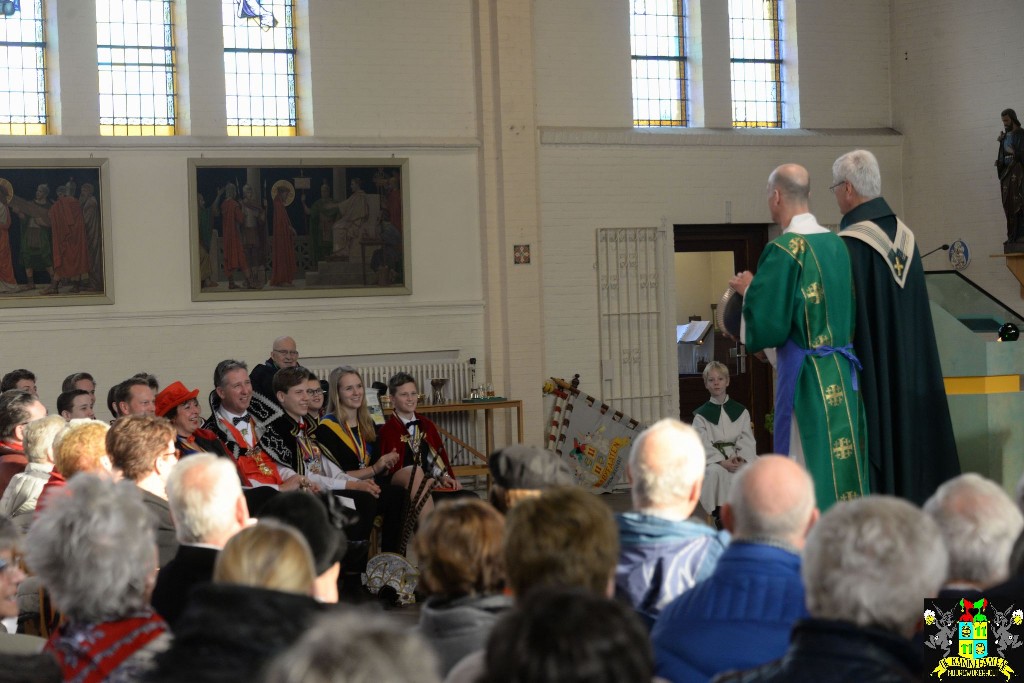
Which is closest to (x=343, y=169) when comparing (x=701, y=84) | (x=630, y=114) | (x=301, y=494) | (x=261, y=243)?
(x=261, y=243)

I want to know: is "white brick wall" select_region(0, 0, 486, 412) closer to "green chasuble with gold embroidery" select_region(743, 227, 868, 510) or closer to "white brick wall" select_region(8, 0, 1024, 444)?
"white brick wall" select_region(8, 0, 1024, 444)

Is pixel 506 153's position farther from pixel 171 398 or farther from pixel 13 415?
pixel 13 415

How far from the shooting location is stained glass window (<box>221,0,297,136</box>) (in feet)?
39.4

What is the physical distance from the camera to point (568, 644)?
5.95 ft

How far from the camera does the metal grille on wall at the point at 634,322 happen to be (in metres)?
13.0

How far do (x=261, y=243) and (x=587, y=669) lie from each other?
34.0 ft

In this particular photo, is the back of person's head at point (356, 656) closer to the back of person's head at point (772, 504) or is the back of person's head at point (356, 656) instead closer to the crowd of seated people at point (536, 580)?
the crowd of seated people at point (536, 580)

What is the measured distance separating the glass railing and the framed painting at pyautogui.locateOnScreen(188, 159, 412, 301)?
567 cm

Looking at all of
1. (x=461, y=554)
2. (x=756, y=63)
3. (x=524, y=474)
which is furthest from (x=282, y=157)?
(x=461, y=554)

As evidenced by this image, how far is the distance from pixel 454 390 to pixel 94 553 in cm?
936

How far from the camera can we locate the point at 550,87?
12766 millimetres

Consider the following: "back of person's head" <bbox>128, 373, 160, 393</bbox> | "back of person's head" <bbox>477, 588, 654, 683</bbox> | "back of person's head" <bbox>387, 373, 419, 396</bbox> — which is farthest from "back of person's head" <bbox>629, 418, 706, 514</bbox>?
"back of person's head" <bbox>387, 373, 419, 396</bbox>

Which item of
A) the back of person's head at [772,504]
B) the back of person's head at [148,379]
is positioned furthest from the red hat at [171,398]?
the back of person's head at [772,504]

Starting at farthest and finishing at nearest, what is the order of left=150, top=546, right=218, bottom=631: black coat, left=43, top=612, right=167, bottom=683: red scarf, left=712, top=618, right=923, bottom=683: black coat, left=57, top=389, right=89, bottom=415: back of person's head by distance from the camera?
left=57, top=389, right=89, bottom=415: back of person's head → left=150, top=546, right=218, bottom=631: black coat → left=43, top=612, right=167, bottom=683: red scarf → left=712, top=618, right=923, bottom=683: black coat
